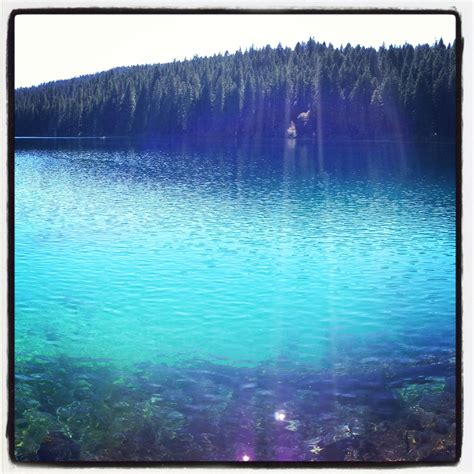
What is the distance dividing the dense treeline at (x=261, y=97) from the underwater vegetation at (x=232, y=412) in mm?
14587

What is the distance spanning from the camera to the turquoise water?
20.8 ft

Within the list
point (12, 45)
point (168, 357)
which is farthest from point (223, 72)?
point (12, 45)

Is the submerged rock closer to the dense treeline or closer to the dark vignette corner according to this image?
the dark vignette corner

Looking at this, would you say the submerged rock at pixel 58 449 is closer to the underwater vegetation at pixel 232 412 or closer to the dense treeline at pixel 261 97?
the underwater vegetation at pixel 232 412

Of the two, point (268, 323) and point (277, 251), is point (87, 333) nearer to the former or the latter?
point (268, 323)

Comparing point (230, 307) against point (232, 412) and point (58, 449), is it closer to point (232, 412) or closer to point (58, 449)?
point (232, 412)

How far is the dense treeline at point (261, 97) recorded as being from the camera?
24078 mm

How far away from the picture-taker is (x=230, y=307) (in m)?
11.8

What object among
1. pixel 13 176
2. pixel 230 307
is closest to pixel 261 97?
pixel 230 307

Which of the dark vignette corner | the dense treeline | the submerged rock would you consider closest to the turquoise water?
the submerged rock

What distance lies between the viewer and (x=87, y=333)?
10039 mm

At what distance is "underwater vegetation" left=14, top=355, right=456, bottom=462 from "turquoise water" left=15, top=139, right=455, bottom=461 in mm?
25

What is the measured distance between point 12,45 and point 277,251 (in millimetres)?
11010
